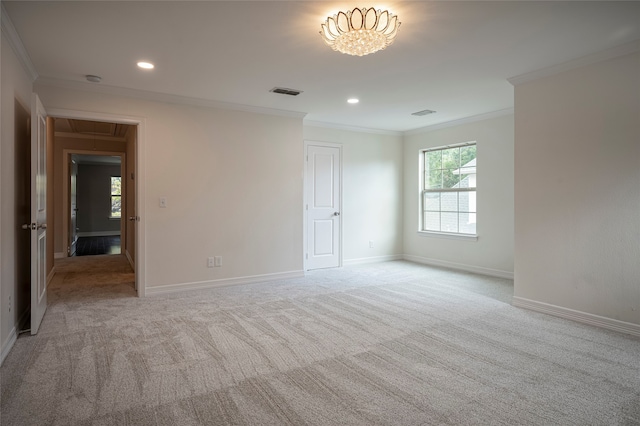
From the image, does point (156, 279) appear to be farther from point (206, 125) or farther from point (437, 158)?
point (437, 158)

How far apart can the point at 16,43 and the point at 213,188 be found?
243 centimetres

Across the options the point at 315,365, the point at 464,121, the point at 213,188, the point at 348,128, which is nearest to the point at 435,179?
the point at 464,121

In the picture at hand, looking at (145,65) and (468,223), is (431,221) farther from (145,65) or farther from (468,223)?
(145,65)

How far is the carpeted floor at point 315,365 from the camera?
6.64 feet

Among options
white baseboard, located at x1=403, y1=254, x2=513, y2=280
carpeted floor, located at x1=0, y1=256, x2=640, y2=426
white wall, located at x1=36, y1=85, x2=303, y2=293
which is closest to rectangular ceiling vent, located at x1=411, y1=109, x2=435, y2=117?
white wall, located at x1=36, y1=85, x2=303, y2=293

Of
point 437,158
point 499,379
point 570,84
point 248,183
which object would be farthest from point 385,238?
point 499,379

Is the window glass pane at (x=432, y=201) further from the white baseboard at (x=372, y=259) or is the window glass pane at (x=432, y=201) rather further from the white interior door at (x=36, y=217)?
the white interior door at (x=36, y=217)

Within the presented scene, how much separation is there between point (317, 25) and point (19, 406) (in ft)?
9.92

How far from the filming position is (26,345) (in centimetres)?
292

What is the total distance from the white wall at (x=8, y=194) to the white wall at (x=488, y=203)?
566 cm

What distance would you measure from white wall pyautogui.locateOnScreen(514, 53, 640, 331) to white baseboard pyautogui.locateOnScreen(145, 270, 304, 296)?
9.85ft

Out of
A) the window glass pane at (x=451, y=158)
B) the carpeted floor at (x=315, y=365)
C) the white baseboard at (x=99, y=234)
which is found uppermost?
the window glass pane at (x=451, y=158)

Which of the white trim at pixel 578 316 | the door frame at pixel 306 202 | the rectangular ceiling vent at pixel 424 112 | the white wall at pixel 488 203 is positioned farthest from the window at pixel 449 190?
the white trim at pixel 578 316

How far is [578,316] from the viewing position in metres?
3.54
